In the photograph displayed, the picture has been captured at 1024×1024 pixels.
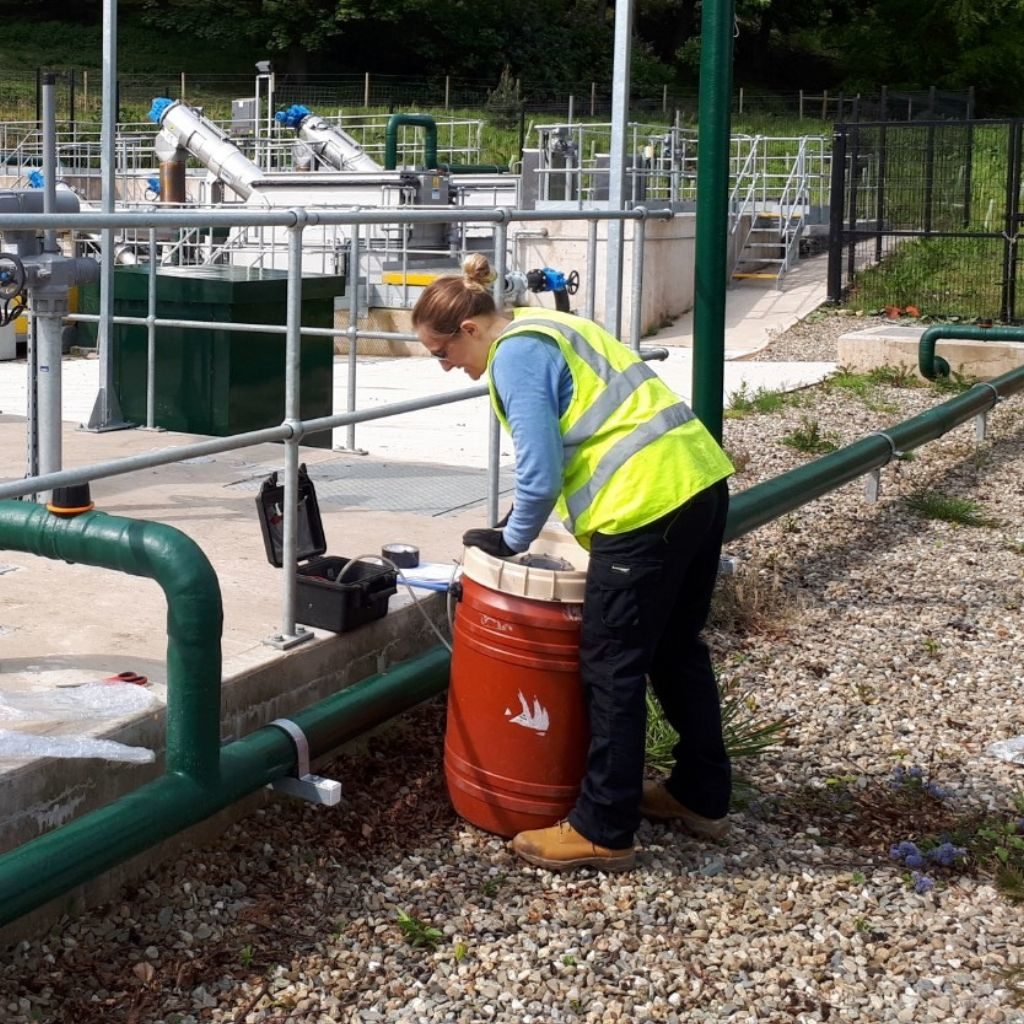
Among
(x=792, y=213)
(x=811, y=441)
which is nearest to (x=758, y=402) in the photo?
(x=811, y=441)

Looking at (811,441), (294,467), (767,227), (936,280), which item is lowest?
(811,441)

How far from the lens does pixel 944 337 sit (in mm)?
12180

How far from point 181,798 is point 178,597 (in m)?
0.44

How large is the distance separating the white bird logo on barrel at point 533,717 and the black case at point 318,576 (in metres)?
0.72

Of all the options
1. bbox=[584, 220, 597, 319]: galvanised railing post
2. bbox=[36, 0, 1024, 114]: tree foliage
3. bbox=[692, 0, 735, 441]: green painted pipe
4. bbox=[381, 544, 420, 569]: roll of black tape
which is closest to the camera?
bbox=[381, 544, 420, 569]: roll of black tape

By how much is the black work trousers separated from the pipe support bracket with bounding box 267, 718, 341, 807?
0.60 metres

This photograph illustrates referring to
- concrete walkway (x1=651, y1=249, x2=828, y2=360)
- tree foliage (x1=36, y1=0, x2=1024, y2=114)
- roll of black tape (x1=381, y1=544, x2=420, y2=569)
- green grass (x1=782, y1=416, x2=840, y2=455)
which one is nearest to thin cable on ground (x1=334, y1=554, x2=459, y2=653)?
roll of black tape (x1=381, y1=544, x2=420, y2=569)

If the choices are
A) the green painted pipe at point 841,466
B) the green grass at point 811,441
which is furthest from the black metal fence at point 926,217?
the green painted pipe at point 841,466

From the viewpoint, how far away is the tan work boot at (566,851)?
3.86 m

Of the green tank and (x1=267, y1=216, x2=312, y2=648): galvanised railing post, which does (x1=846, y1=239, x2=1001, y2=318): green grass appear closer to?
the green tank

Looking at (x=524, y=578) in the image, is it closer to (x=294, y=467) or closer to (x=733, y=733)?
(x=294, y=467)

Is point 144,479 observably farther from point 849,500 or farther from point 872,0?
point 872,0

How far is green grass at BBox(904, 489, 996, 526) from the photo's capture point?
8039 millimetres

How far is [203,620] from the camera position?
3449 millimetres
